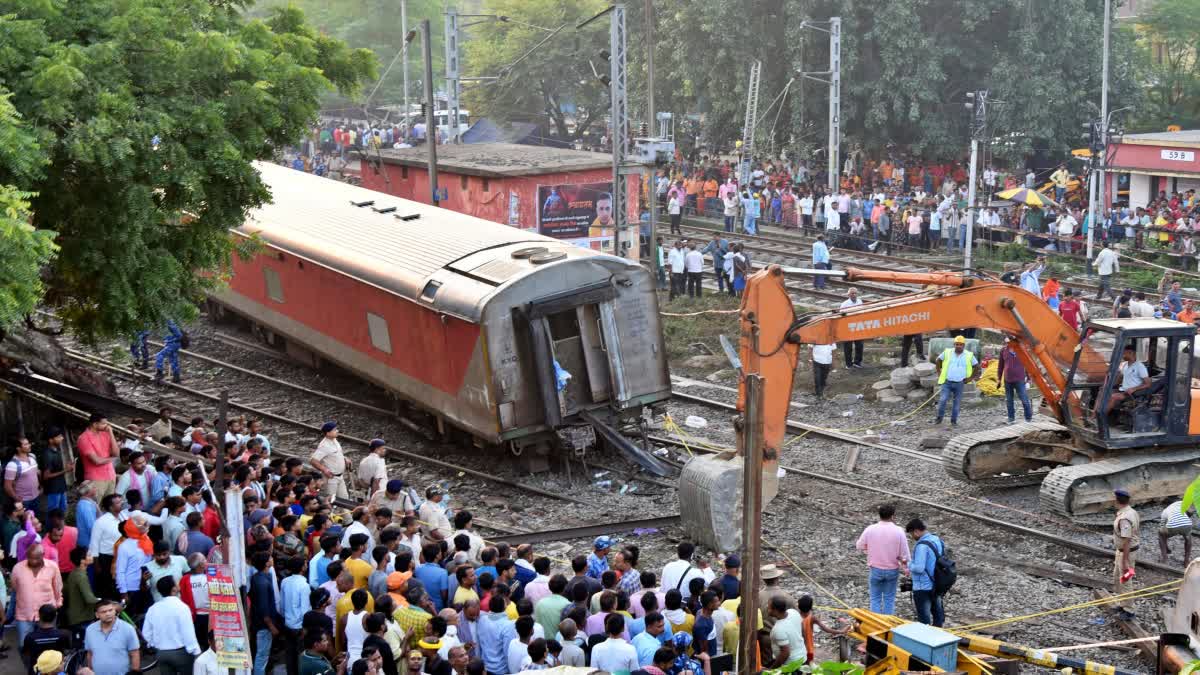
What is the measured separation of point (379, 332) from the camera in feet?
65.2

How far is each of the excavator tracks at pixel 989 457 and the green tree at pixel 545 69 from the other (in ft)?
115

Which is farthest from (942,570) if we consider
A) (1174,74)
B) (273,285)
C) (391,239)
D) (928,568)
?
(1174,74)

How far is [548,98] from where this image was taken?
53.1 meters

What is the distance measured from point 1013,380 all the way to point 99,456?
12.1m

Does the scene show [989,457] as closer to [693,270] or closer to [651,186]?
[693,270]

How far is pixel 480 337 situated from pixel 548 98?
1456 inches

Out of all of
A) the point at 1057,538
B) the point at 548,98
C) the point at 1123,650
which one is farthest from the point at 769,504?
the point at 548,98

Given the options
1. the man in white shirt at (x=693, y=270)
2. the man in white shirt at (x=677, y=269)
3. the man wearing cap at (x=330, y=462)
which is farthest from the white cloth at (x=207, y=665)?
the man in white shirt at (x=677, y=269)

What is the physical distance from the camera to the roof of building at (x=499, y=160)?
29.4 meters

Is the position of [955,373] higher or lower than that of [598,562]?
higher

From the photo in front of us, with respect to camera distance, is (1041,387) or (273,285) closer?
(1041,387)

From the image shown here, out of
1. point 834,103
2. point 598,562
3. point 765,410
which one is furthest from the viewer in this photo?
point 834,103

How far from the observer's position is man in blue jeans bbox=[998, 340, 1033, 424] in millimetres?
19719

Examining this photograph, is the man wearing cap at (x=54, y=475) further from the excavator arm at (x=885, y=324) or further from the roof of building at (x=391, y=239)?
the excavator arm at (x=885, y=324)
